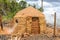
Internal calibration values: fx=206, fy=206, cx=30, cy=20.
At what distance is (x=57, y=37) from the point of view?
10.9 metres

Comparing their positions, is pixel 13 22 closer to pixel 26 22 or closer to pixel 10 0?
pixel 26 22

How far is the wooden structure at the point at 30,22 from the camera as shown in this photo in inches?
618

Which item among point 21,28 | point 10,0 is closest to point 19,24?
point 21,28

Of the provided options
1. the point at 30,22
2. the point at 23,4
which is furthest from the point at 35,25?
the point at 23,4

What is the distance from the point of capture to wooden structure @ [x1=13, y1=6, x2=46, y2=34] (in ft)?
51.5

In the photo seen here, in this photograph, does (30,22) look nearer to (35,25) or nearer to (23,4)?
(35,25)

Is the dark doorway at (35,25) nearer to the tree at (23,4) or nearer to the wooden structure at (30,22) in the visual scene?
the wooden structure at (30,22)

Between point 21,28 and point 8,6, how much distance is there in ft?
23.3

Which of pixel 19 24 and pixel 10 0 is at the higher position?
pixel 10 0

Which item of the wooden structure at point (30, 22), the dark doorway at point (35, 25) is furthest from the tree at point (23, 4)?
the dark doorway at point (35, 25)

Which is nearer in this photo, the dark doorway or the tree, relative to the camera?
the dark doorway

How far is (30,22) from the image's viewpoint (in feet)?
51.8

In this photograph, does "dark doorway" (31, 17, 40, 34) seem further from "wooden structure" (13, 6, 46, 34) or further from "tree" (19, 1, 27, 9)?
"tree" (19, 1, 27, 9)

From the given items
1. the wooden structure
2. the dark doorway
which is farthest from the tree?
the dark doorway
